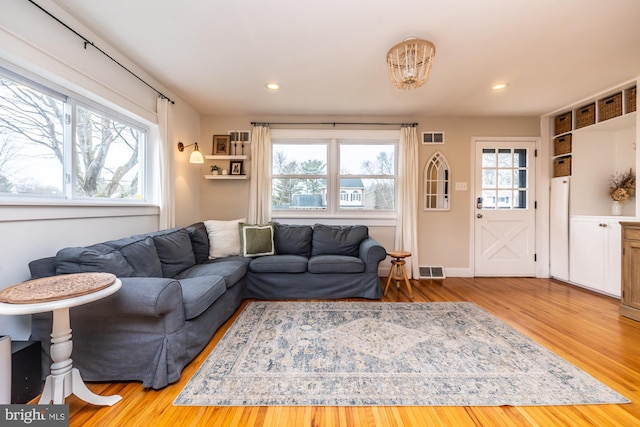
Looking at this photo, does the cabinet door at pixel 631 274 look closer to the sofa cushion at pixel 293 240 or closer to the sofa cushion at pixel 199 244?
the sofa cushion at pixel 293 240

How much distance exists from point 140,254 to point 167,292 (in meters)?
0.72

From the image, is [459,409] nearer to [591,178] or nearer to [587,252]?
[587,252]

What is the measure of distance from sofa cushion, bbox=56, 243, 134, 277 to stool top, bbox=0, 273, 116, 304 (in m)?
0.21

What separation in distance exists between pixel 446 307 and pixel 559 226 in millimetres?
2549

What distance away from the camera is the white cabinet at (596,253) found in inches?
122

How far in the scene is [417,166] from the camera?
3.95m

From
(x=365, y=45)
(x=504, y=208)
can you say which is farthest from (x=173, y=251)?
(x=504, y=208)

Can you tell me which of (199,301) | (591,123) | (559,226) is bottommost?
(199,301)

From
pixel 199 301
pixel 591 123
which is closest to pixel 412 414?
pixel 199 301

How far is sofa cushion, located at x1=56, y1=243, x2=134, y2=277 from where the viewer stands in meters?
1.67

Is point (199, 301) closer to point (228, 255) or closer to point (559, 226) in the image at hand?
point (228, 255)

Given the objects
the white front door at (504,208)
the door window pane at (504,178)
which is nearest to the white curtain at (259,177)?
the white front door at (504,208)

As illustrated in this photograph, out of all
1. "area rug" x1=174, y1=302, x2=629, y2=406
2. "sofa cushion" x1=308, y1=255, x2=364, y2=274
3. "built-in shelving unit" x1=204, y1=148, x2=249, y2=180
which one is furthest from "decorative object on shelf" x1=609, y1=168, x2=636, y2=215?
"built-in shelving unit" x1=204, y1=148, x2=249, y2=180

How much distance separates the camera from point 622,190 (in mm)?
3322
